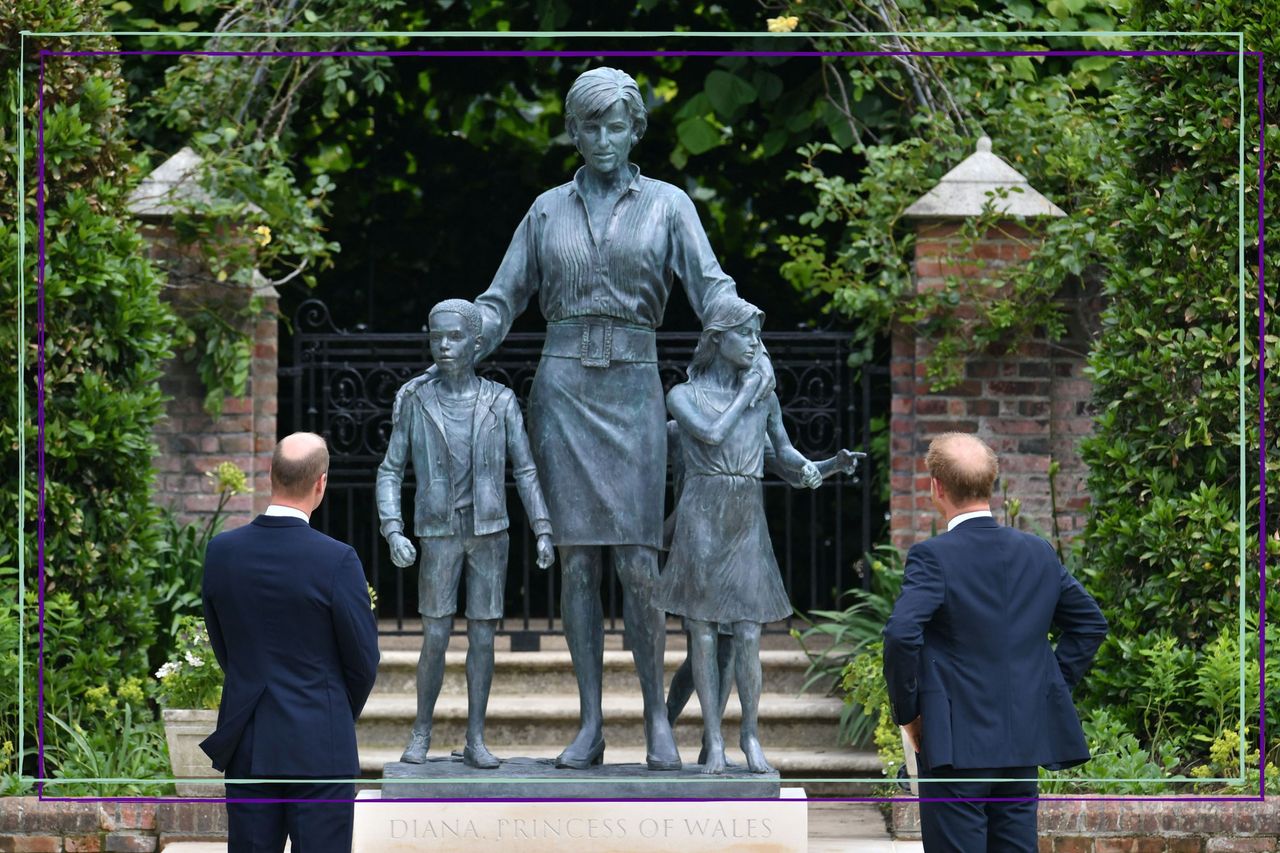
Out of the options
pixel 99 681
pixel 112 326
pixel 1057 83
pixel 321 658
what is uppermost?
pixel 1057 83

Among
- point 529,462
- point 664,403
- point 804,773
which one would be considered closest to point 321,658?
point 529,462

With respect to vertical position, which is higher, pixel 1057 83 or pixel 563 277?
pixel 1057 83

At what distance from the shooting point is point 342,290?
10430 mm

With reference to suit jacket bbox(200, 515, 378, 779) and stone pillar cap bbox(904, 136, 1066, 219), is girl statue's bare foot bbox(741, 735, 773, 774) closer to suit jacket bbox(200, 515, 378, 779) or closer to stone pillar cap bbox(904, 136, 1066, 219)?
suit jacket bbox(200, 515, 378, 779)

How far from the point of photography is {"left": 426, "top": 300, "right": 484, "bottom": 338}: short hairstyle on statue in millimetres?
5664

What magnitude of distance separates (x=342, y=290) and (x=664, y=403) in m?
4.83

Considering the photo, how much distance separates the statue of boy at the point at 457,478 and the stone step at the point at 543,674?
Answer: 2456 millimetres

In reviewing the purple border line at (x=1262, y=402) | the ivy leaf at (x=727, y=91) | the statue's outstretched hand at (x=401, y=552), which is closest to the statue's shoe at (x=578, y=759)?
the statue's outstretched hand at (x=401, y=552)

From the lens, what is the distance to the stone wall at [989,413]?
8.28 metres

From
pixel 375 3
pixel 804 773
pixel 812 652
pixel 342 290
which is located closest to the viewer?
pixel 804 773

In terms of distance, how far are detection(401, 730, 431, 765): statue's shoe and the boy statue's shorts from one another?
1.25 feet

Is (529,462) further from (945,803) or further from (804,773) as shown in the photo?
(804,773)

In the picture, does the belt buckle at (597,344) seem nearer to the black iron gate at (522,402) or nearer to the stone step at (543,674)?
the black iron gate at (522,402)

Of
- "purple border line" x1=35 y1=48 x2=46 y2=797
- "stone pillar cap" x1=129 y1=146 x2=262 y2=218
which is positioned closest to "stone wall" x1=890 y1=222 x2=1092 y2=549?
"stone pillar cap" x1=129 y1=146 x2=262 y2=218
